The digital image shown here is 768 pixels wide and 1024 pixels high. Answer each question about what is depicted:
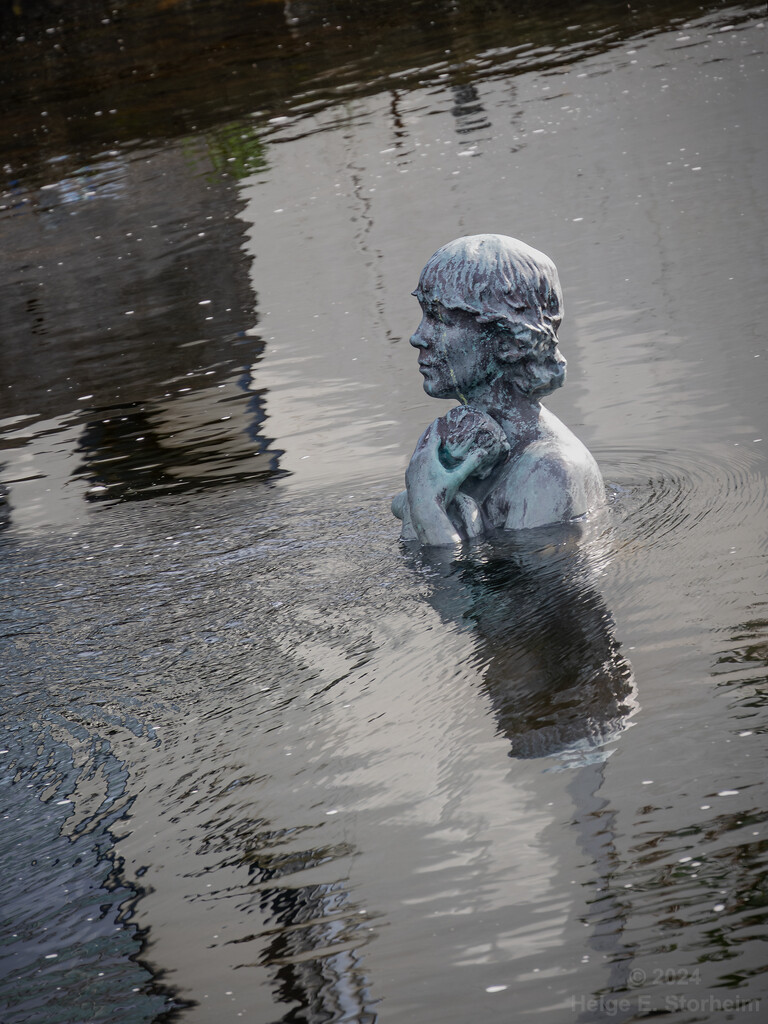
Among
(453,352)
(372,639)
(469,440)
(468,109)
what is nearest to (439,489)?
(469,440)

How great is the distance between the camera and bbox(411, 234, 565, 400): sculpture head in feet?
13.6

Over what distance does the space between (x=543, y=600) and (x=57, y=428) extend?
3.92 m

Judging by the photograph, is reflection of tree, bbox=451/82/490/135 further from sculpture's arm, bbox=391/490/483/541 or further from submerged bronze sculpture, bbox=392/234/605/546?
sculpture's arm, bbox=391/490/483/541

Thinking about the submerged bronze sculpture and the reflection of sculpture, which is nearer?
the reflection of sculpture

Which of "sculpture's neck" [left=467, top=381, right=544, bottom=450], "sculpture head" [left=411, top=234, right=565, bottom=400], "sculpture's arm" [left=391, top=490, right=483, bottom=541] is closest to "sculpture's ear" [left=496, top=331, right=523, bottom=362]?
"sculpture head" [left=411, top=234, right=565, bottom=400]

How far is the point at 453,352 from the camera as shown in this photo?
4293 mm

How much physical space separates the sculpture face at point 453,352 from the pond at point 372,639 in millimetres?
593

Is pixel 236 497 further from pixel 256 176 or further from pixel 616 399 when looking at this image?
pixel 256 176

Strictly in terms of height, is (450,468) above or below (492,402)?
below

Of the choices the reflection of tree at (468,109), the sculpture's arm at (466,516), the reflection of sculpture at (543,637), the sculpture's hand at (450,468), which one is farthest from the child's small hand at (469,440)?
the reflection of tree at (468,109)

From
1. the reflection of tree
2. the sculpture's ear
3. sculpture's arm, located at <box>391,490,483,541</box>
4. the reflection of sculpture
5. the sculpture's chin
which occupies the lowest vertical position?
the reflection of sculpture

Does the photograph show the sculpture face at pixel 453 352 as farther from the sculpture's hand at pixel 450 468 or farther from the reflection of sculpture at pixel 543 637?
the reflection of sculpture at pixel 543 637

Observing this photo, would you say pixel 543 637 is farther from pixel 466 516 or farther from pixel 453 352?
pixel 453 352

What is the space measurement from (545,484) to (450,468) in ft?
1.08
